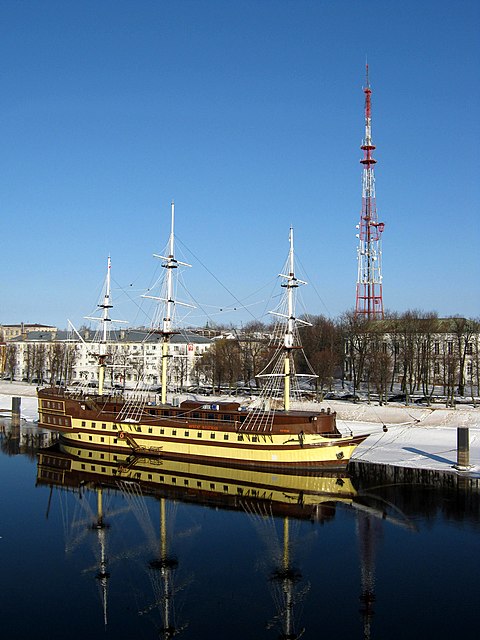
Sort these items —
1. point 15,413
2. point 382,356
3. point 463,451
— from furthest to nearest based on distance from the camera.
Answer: point 382,356
point 15,413
point 463,451

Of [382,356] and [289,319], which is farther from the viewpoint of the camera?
[382,356]

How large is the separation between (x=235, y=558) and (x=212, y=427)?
2142 cm

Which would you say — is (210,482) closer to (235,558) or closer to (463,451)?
(235,558)

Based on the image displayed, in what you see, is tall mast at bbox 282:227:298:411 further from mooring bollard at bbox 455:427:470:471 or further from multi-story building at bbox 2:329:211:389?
multi-story building at bbox 2:329:211:389

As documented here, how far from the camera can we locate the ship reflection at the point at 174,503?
23197 mm

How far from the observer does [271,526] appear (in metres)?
32.2

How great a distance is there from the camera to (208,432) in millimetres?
48906

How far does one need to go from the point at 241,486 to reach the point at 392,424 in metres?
28.9

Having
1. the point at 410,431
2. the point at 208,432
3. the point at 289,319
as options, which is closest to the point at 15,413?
the point at 208,432

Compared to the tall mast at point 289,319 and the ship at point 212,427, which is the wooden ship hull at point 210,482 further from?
the tall mast at point 289,319

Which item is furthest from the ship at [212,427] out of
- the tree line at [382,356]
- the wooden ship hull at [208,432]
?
the tree line at [382,356]

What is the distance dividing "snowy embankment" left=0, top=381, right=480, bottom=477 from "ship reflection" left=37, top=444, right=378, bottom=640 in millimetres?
7853

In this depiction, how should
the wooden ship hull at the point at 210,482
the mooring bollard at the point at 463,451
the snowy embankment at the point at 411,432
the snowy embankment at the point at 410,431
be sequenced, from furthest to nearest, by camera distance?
the snowy embankment at the point at 410,431
the snowy embankment at the point at 411,432
the mooring bollard at the point at 463,451
the wooden ship hull at the point at 210,482

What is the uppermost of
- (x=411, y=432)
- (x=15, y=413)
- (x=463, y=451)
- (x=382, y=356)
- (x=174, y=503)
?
(x=382, y=356)
